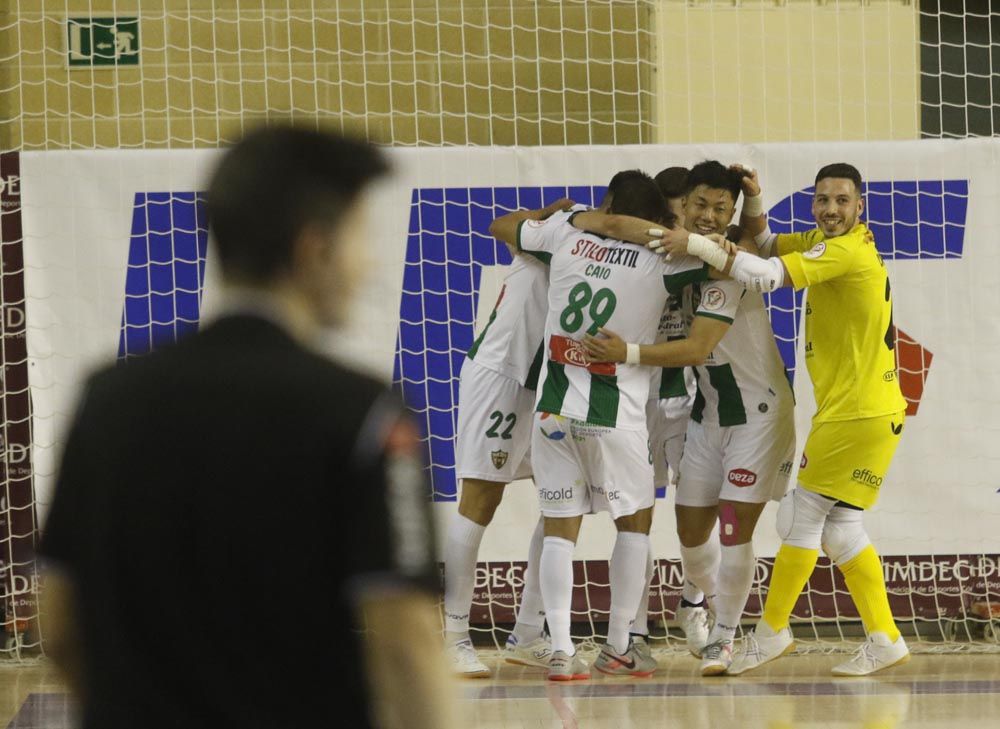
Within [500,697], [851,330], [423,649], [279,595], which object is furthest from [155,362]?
[851,330]

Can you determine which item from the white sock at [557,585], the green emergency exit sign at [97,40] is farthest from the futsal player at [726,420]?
the green emergency exit sign at [97,40]

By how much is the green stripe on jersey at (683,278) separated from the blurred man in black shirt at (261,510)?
165 inches

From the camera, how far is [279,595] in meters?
1.40

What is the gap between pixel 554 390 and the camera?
18.6 ft

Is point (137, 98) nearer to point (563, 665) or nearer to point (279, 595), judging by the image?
point (563, 665)

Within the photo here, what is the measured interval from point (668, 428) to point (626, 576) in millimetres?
777

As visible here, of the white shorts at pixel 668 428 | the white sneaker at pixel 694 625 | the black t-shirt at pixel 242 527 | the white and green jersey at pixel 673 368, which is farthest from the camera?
the white sneaker at pixel 694 625

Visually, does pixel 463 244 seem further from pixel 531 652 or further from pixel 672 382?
pixel 531 652

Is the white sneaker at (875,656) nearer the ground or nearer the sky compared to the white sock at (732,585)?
nearer the ground

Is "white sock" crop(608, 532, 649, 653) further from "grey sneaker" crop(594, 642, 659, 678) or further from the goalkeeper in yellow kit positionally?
the goalkeeper in yellow kit

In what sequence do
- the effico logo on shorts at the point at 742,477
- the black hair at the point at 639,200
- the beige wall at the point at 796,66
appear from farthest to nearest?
the beige wall at the point at 796,66 < the effico logo on shorts at the point at 742,477 < the black hair at the point at 639,200

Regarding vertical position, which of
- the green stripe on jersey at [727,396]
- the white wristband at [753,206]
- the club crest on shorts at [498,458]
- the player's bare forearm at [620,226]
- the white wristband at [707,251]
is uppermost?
the white wristband at [753,206]

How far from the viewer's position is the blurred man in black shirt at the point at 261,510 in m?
1.39

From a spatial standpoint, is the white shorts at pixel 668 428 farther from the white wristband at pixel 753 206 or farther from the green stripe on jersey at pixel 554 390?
the white wristband at pixel 753 206
